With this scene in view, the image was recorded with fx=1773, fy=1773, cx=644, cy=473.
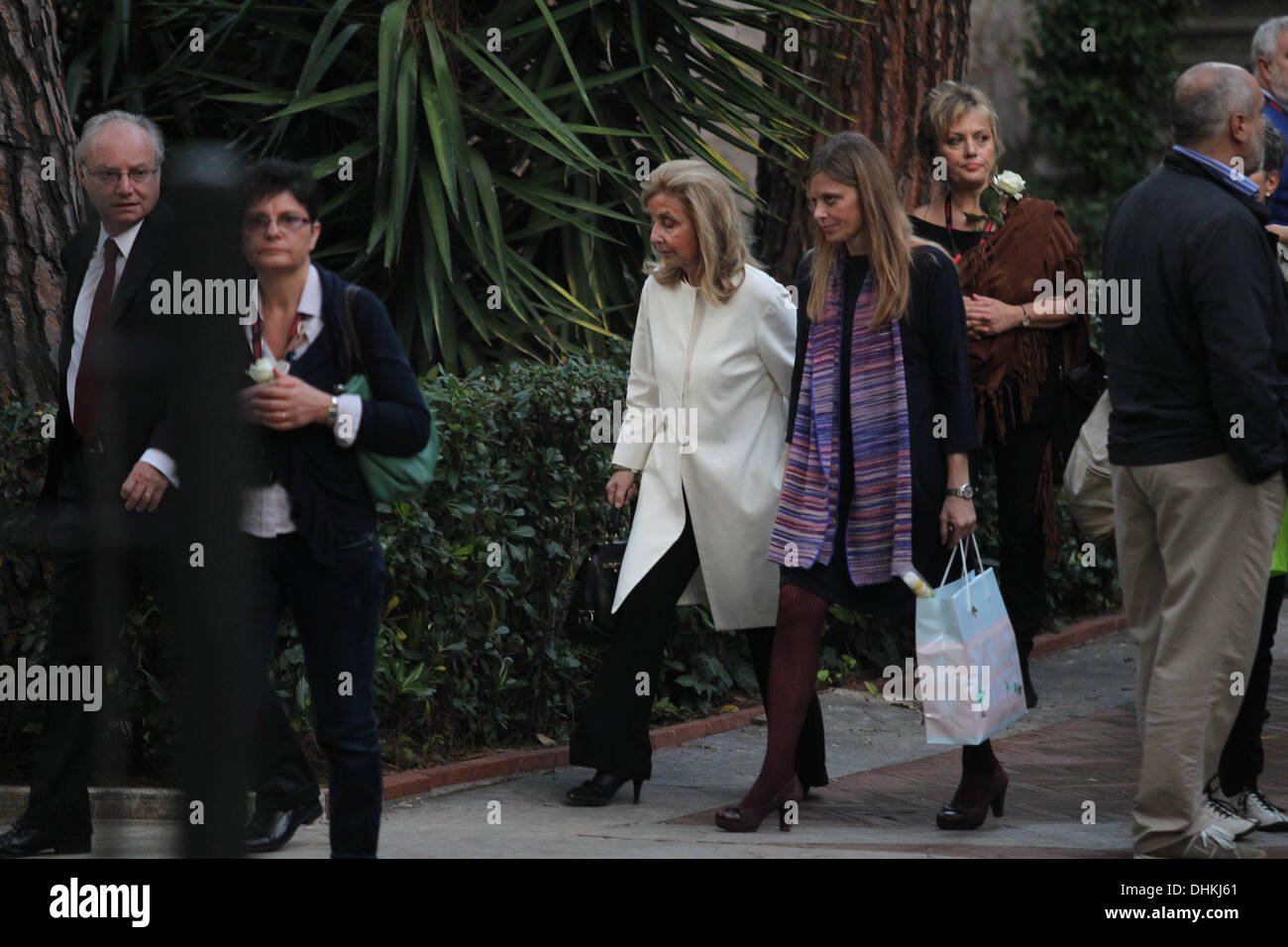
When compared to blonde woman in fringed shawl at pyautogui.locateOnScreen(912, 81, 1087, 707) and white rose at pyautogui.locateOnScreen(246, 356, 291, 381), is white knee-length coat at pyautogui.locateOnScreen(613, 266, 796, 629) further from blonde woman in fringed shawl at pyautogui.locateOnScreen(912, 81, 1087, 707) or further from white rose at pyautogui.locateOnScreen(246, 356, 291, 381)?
white rose at pyautogui.locateOnScreen(246, 356, 291, 381)

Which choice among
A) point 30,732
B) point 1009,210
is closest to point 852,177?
point 1009,210

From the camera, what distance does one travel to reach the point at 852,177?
493 centimetres

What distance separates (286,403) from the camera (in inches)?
144

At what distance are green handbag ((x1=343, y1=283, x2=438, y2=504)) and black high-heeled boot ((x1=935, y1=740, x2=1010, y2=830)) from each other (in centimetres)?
195

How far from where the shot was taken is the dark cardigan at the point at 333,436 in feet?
12.4

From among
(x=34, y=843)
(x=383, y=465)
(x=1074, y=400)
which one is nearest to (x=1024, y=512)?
(x=1074, y=400)

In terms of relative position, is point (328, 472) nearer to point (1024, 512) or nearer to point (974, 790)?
point (974, 790)

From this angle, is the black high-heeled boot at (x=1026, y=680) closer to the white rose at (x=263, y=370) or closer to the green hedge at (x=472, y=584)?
the green hedge at (x=472, y=584)

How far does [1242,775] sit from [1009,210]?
2.06m

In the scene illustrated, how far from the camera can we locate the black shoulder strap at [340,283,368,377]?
3918 mm

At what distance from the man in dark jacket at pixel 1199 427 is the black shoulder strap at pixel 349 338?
194 cm

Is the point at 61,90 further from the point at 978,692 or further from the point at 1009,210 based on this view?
the point at 978,692
